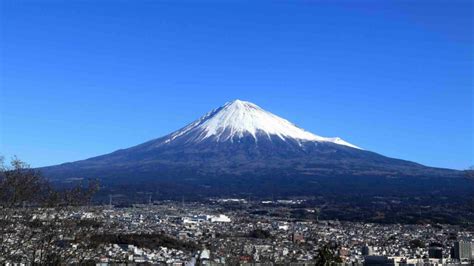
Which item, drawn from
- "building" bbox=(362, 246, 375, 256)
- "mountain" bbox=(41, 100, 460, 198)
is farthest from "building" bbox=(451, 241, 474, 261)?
"mountain" bbox=(41, 100, 460, 198)

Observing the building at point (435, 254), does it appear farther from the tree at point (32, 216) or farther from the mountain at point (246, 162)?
the mountain at point (246, 162)

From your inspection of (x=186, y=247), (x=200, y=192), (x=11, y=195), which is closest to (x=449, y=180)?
(x=200, y=192)

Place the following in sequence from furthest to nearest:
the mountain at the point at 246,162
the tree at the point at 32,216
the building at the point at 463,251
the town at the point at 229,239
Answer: the mountain at the point at 246,162
the building at the point at 463,251
the town at the point at 229,239
the tree at the point at 32,216

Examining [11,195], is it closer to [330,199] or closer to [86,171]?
[330,199]

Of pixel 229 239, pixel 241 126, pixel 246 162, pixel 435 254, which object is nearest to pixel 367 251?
pixel 435 254

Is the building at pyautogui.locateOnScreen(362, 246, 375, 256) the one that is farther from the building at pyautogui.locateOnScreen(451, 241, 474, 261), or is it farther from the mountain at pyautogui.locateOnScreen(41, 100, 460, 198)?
the mountain at pyautogui.locateOnScreen(41, 100, 460, 198)

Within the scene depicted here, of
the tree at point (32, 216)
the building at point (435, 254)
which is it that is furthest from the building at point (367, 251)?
the tree at point (32, 216)

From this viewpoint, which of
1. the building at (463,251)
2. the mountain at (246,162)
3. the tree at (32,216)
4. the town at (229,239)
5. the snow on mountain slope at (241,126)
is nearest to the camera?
the tree at (32,216)

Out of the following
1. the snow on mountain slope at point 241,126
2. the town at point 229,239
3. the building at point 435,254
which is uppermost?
the snow on mountain slope at point 241,126

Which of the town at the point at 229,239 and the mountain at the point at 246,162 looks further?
the mountain at the point at 246,162
